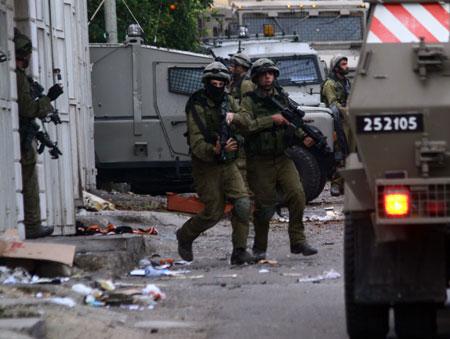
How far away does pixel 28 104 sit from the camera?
12969 mm

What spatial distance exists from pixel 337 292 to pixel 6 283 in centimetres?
241

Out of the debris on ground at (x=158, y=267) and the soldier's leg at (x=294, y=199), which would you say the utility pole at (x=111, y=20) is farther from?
the soldier's leg at (x=294, y=199)

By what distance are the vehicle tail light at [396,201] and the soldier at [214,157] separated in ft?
17.7

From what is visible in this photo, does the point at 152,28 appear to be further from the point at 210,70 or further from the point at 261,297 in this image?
the point at 261,297

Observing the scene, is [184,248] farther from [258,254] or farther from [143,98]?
[143,98]

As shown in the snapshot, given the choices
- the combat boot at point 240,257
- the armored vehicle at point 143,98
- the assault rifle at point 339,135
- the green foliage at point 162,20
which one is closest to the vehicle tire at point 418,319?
the combat boot at point 240,257

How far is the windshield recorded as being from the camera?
21297 mm

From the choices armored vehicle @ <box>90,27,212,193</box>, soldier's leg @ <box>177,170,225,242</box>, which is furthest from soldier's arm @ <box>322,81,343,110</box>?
soldier's leg @ <box>177,170,225,242</box>

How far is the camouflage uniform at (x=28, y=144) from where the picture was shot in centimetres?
1296

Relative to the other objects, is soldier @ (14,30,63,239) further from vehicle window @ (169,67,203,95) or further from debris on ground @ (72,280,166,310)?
vehicle window @ (169,67,203,95)

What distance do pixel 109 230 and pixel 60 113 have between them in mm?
1607

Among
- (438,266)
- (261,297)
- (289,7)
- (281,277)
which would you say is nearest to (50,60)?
(281,277)

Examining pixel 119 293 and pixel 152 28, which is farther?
pixel 152 28

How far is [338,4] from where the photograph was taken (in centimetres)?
2622
